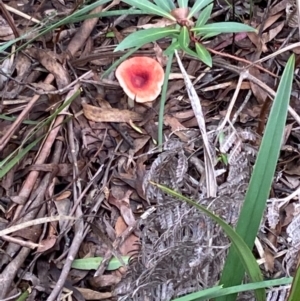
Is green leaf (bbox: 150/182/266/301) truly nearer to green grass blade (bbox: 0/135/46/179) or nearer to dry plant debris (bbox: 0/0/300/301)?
dry plant debris (bbox: 0/0/300/301)

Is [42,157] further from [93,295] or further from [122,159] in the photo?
[93,295]

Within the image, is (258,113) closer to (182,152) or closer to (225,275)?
(182,152)

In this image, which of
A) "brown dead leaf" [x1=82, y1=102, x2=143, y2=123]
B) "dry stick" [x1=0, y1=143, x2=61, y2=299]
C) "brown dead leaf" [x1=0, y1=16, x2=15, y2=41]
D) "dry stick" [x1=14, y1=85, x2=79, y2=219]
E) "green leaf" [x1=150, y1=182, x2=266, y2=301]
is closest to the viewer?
"green leaf" [x1=150, y1=182, x2=266, y2=301]

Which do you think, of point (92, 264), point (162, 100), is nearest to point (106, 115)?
point (162, 100)

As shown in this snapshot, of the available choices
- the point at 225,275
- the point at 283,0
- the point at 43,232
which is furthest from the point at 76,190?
the point at 283,0

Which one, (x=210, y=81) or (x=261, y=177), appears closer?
(x=261, y=177)

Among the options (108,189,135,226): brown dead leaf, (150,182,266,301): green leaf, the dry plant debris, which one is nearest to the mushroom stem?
the dry plant debris
